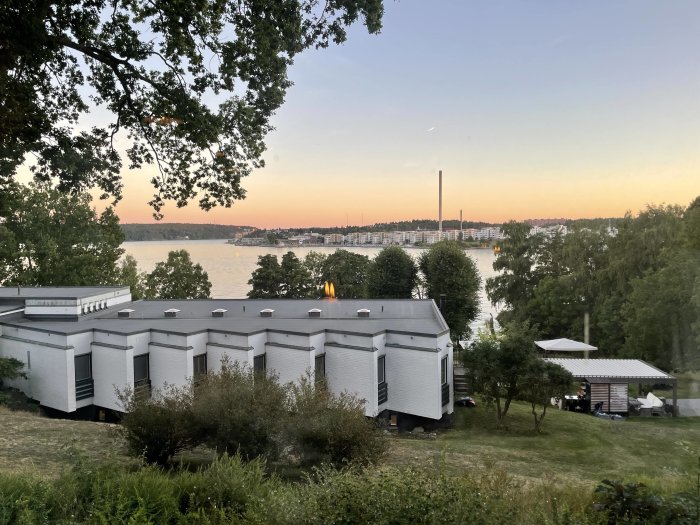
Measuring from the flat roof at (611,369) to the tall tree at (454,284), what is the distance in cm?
1086

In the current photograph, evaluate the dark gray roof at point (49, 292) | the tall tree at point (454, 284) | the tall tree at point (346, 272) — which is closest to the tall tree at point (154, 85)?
the dark gray roof at point (49, 292)

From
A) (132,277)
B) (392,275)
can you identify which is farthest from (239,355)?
(132,277)

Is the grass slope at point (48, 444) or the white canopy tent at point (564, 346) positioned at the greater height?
the grass slope at point (48, 444)

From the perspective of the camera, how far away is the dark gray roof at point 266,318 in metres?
15.4

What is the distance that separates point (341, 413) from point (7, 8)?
6528 millimetres

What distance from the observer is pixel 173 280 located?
3475 centimetres

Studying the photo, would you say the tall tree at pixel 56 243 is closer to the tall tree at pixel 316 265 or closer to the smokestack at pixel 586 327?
the tall tree at pixel 316 265

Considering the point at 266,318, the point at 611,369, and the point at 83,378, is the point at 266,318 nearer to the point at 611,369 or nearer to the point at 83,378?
the point at 83,378

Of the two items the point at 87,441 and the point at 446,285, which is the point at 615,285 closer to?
the point at 446,285

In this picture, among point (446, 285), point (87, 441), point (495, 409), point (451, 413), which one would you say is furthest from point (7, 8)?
point (446, 285)

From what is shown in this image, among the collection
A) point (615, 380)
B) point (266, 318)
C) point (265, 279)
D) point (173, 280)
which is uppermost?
point (266, 318)

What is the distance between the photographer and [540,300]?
106 feet

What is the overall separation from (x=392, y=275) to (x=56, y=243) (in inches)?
766

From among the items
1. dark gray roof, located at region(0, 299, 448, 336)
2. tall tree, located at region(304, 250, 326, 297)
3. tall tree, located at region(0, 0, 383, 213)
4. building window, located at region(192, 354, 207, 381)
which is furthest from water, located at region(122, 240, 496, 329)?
tall tree, located at region(0, 0, 383, 213)
